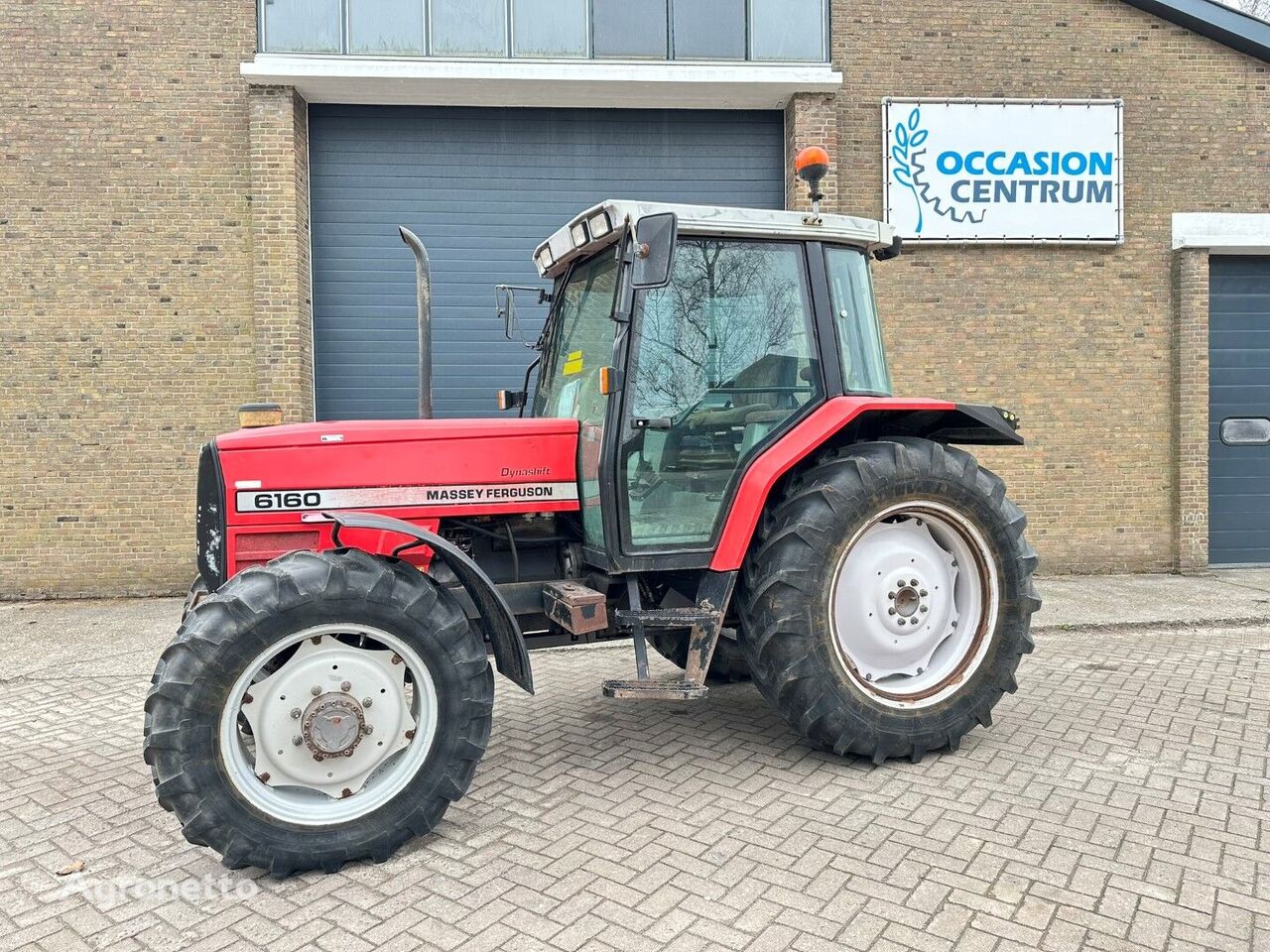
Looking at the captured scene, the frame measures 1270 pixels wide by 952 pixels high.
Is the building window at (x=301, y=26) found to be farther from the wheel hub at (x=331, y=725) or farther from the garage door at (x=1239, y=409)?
the garage door at (x=1239, y=409)

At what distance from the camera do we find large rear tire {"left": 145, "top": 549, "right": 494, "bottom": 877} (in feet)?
9.05

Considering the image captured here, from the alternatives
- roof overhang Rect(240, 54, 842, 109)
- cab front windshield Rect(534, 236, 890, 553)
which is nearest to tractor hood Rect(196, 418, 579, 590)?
cab front windshield Rect(534, 236, 890, 553)

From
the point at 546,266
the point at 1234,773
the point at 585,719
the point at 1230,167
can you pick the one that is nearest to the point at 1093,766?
the point at 1234,773

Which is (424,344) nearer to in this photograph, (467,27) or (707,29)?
(467,27)

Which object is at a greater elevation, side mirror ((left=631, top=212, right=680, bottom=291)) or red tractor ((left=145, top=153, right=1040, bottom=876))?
side mirror ((left=631, top=212, right=680, bottom=291))

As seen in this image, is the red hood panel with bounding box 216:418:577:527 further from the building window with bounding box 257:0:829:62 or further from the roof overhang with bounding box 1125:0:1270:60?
the roof overhang with bounding box 1125:0:1270:60

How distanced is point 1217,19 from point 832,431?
8.84 m

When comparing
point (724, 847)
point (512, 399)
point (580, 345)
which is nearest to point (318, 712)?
point (724, 847)

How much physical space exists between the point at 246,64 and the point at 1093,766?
29.3ft

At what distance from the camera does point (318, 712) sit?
9.75 feet

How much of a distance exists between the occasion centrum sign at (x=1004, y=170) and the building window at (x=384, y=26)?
4.92 m

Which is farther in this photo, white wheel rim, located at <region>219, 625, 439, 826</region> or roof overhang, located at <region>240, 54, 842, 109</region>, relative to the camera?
roof overhang, located at <region>240, 54, 842, 109</region>

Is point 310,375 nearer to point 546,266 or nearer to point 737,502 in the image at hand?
point 546,266

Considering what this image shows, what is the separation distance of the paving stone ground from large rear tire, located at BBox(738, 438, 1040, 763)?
0.27m
